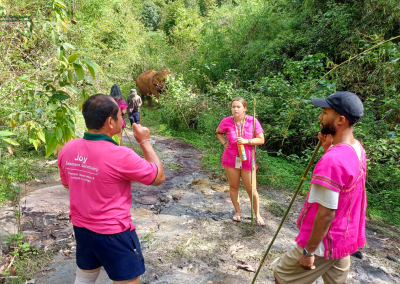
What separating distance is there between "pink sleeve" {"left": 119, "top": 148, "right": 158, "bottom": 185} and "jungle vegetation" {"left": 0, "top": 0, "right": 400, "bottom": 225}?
80 centimetres

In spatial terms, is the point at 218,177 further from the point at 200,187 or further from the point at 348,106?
the point at 348,106


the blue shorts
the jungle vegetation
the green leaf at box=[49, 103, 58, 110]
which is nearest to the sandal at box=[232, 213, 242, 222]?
the jungle vegetation

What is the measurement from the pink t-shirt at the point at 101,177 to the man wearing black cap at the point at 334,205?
1.07 metres

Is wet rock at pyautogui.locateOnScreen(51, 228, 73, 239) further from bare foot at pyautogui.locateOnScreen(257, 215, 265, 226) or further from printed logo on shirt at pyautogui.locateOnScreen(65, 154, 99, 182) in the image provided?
bare foot at pyautogui.locateOnScreen(257, 215, 265, 226)

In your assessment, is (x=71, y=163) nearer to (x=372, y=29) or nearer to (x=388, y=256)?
(x=388, y=256)

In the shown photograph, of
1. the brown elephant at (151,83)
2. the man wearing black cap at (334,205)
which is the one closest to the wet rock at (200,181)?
the man wearing black cap at (334,205)

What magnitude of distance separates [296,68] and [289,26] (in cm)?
395

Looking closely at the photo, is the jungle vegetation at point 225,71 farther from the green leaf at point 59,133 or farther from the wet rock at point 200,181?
the wet rock at point 200,181

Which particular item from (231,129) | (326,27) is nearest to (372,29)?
(326,27)

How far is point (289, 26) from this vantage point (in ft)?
30.9

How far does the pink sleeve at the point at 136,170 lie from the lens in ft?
5.54

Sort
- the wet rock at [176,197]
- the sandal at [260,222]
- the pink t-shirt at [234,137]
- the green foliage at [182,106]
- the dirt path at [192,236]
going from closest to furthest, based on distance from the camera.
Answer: the dirt path at [192,236] < the pink t-shirt at [234,137] < the sandal at [260,222] < the wet rock at [176,197] < the green foliage at [182,106]

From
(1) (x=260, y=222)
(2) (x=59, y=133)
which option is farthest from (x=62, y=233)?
(1) (x=260, y=222)

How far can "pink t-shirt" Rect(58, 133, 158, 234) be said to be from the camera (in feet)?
5.53
